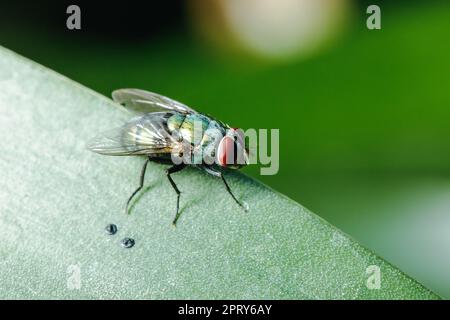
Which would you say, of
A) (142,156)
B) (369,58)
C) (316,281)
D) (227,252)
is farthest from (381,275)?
(369,58)

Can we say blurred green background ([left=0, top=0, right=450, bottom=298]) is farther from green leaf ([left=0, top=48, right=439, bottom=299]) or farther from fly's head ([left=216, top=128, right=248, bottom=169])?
green leaf ([left=0, top=48, right=439, bottom=299])

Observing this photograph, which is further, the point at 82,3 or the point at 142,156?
the point at 82,3

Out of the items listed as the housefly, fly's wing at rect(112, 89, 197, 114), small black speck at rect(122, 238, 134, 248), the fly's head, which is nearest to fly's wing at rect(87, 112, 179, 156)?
the housefly

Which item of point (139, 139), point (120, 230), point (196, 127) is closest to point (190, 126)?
point (196, 127)

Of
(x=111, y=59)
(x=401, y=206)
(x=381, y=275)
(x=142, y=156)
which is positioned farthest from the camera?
(x=111, y=59)
